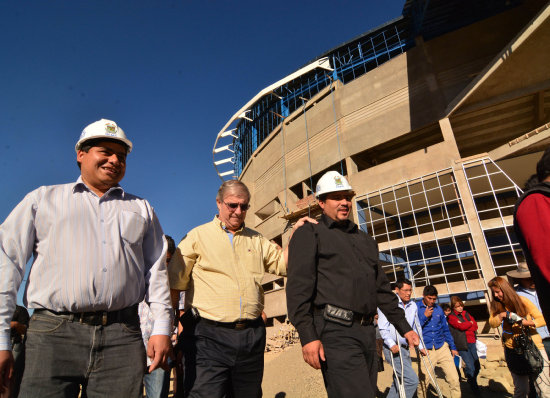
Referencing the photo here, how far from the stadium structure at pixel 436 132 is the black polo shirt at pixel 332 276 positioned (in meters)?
14.5

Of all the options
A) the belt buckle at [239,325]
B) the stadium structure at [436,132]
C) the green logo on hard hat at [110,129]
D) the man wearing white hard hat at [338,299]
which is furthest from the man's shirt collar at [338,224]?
the stadium structure at [436,132]

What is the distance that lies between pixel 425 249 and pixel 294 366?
58.5ft

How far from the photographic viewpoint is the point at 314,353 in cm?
242

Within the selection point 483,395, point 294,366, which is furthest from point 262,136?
point 483,395

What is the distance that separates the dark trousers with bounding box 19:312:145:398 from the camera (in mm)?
1588

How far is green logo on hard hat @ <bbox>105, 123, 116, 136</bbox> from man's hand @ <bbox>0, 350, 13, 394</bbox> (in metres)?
1.30

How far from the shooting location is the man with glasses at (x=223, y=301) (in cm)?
245

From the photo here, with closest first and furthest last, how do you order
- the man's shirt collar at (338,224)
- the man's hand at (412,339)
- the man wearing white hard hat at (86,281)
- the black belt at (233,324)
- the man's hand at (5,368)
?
1. the man's hand at (5,368)
2. the man wearing white hard hat at (86,281)
3. the black belt at (233,324)
4. the man's hand at (412,339)
5. the man's shirt collar at (338,224)

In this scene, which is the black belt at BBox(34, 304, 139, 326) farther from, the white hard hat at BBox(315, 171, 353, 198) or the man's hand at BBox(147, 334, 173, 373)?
the white hard hat at BBox(315, 171, 353, 198)

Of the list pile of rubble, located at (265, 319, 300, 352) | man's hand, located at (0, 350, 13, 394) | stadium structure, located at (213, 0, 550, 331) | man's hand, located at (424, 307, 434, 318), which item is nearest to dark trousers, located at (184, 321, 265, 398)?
man's hand, located at (0, 350, 13, 394)

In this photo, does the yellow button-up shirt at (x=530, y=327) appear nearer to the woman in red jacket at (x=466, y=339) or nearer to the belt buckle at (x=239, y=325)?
the woman in red jacket at (x=466, y=339)

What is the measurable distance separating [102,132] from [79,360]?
133cm

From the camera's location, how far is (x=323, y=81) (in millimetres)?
30812

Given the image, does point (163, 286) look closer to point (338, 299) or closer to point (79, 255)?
point (79, 255)
